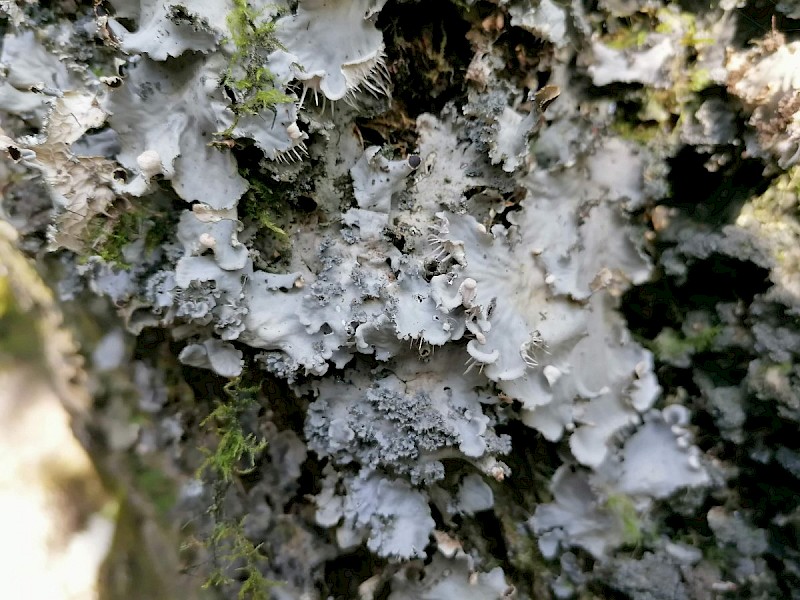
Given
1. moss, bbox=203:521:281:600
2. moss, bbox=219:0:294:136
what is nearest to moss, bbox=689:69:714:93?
moss, bbox=219:0:294:136

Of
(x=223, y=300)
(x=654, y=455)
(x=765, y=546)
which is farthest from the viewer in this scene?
(x=654, y=455)

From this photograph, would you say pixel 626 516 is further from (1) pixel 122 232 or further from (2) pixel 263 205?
(1) pixel 122 232

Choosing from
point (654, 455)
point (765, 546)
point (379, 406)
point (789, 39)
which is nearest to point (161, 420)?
point (379, 406)

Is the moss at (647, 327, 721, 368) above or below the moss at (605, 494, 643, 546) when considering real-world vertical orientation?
above

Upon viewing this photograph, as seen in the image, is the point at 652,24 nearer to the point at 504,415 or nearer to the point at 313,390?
the point at 504,415

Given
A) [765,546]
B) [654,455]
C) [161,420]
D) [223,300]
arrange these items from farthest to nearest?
1. [161,420]
2. [654,455]
3. [765,546]
4. [223,300]

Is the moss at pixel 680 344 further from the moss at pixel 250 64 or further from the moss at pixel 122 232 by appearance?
the moss at pixel 122 232

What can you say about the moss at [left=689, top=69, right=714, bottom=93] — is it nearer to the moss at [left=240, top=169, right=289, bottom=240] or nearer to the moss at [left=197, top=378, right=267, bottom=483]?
the moss at [left=240, top=169, right=289, bottom=240]

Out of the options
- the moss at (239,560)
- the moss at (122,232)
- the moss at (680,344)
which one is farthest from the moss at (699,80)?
the moss at (239,560)
